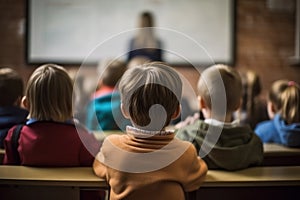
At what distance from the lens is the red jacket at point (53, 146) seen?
1.41 metres

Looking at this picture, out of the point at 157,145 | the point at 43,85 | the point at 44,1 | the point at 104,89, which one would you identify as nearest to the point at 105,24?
the point at 44,1

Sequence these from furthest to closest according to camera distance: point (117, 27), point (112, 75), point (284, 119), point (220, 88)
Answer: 1. point (117, 27)
2. point (112, 75)
3. point (284, 119)
4. point (220, 88)

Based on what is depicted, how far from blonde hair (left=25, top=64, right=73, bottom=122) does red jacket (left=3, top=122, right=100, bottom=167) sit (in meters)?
0.03

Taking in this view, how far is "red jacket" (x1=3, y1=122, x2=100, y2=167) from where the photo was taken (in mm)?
1408

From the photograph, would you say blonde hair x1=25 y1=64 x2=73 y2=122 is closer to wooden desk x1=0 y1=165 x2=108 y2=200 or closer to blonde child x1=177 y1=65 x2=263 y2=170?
wooden desk x1=0 y1=165 x2=108 y2=200

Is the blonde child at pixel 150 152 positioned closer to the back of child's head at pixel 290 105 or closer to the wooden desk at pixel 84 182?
the wooden desk at pixel 84 182

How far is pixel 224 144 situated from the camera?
146cm

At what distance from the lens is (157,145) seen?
123cm

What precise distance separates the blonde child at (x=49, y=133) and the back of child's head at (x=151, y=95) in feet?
0.92

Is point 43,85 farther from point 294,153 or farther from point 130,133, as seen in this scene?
point 294,153

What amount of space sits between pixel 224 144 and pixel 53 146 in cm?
57

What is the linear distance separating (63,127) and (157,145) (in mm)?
382

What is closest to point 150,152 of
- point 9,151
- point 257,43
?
point 9,151

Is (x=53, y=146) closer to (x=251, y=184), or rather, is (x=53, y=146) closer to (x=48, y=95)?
(x=48, y=95)
